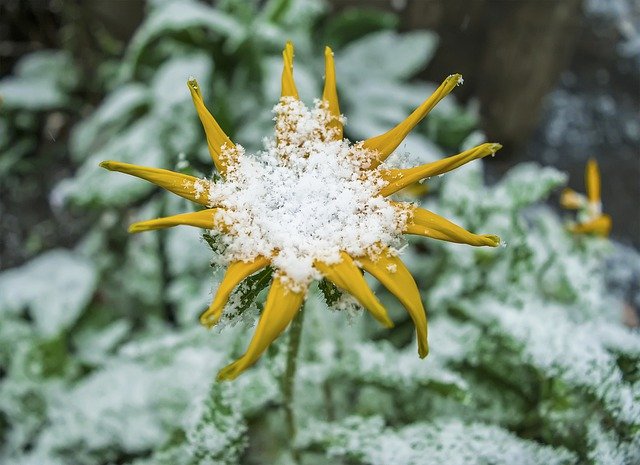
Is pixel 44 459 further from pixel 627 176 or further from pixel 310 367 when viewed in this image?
pixel 627 176

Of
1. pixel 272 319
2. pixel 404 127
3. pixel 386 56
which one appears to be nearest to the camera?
pixel 272 319

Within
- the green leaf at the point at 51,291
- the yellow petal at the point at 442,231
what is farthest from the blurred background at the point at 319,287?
the yellow petal at the point at 442,231

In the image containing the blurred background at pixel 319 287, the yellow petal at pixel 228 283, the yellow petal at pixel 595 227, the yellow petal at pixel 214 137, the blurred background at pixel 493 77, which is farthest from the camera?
the blurred background at pixel 493 77

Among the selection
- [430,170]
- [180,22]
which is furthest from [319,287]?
[180,22]

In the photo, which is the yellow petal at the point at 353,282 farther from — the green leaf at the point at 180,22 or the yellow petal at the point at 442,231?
the green leaf at the point at 180,22

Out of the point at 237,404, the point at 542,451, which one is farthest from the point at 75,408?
the point at 542,451

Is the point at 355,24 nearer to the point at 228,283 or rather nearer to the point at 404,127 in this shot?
the point at 404,127
